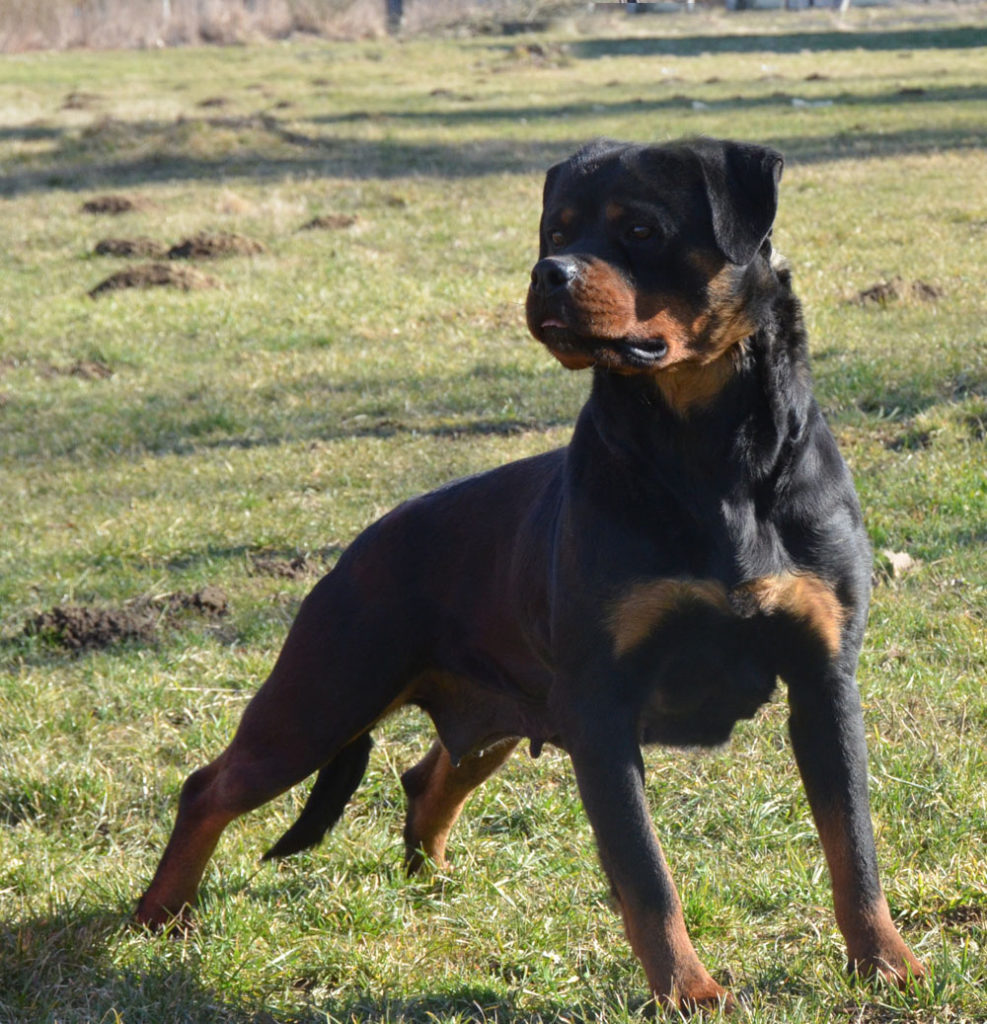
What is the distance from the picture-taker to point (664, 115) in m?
23.0

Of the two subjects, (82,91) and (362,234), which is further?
(82,91)

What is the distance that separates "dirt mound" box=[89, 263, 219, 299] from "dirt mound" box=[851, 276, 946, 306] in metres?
5.50

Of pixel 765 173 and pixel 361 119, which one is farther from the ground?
pixel 765 173

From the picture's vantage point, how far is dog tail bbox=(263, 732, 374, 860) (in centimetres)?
397

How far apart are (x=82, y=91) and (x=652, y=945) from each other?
2947cm

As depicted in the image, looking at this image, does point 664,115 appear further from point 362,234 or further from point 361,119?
point 362,234

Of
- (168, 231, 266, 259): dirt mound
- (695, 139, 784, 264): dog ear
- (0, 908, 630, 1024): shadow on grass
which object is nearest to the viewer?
(695, 139, 784, 264): dog ear

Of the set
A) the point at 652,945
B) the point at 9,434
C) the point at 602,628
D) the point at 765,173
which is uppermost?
the point at 765,173

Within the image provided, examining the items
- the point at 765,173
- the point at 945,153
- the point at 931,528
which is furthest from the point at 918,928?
the point at 945,153

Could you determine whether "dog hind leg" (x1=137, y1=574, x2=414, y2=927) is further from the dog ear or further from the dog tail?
the dog ear

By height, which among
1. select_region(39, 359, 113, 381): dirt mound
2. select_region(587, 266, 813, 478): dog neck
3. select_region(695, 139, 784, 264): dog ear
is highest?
select_region(695, 139, 784, 264): dog ear

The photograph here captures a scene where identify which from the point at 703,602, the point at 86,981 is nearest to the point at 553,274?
the point at 703,602

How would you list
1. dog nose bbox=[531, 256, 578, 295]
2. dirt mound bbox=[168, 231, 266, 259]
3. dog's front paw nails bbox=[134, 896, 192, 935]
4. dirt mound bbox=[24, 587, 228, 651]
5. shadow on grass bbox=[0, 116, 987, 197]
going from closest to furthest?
dog nose bbox=[531, 256, 578, 295] → dog's front paw nails bbox=[134, 896, 192, 935] → dirt mound bbox=[24, 587, 228, 651] → dirt mound bbox=[168, 231, 266, 259] → shadow on grass bbox=[0, 116, 987, 197]

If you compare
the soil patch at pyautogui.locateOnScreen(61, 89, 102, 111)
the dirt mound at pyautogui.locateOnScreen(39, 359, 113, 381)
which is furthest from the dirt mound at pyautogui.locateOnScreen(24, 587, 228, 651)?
the soil patch at pyautogui.locateOnScreen(61, 89, 102, 111)
